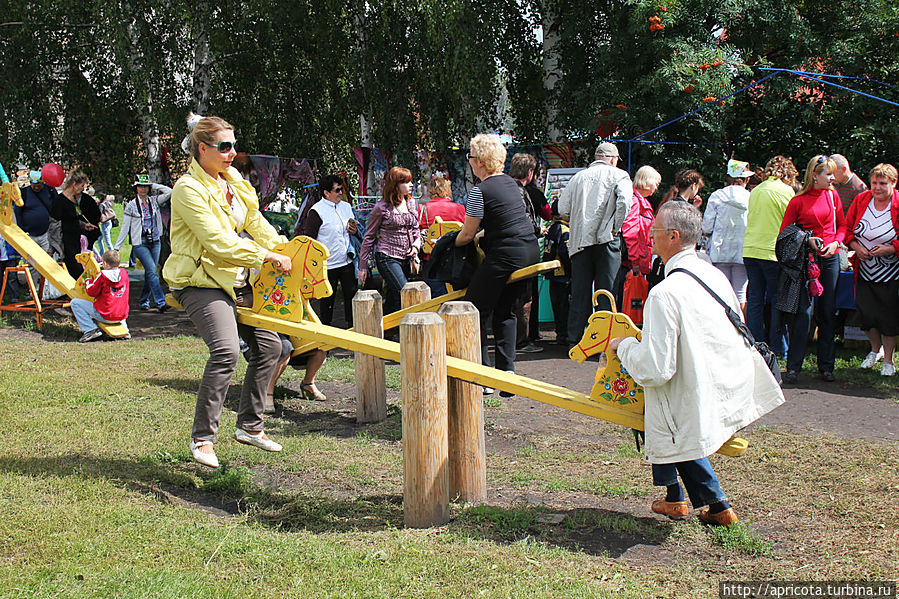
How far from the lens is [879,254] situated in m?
7.26

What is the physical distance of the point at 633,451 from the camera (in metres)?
5.41

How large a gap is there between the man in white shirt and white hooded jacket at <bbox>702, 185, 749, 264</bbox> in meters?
1.35

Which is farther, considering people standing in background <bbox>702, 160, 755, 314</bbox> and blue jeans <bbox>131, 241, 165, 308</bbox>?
blue jeans <bbox>131, 241, 165, 308</bbox>

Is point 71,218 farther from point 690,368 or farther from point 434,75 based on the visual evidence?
point 690,368

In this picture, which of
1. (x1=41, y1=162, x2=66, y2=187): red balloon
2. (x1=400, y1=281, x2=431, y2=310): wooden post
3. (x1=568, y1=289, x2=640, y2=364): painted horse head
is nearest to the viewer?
(x1=568, y1=289, x2=640, y2=364): painted horse head

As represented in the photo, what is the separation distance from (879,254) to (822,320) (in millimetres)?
744

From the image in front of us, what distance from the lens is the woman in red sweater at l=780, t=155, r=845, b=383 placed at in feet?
23.7

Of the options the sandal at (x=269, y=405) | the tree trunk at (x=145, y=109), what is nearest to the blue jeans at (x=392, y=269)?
the sandal at (x=269, y=405)

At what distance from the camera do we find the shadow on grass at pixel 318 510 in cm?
A: 396

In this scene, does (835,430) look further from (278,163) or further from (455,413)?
(278,163)

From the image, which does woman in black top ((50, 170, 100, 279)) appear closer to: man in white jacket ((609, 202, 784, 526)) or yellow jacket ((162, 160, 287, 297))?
yellow jacket ((162, 160, 287, 297))

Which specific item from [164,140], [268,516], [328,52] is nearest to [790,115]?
[328,52]

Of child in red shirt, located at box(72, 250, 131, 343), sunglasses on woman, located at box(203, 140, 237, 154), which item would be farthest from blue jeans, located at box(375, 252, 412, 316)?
sunglasses on woman, located at box(203, 140, 237, 154)

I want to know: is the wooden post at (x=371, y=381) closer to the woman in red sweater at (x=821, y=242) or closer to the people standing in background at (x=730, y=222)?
the woman in red sweater at (x=821, y=242)
